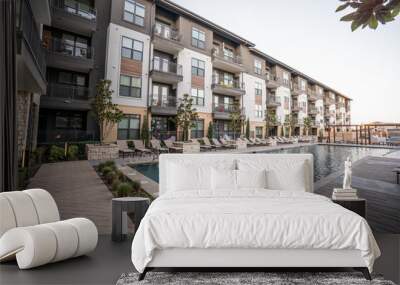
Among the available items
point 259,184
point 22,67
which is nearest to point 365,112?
point 259,184

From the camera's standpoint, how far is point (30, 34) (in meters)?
4.01

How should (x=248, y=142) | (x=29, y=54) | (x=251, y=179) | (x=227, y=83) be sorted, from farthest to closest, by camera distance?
(x=227, y=83) < (x=248, y=142) < (x=29, y=54) < (x=251, y=179)

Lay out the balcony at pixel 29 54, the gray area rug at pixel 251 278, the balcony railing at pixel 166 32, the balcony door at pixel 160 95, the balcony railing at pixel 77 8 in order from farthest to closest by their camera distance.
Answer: the balcony railing at pixel 166 32
the balcony door at pixel 160 95
the balcony railing at pixel 77 8
the balcony at pixel 29 54
the gray area rug at pixel 251 278

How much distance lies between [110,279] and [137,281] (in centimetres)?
24

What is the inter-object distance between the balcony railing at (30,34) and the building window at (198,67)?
2.35 m

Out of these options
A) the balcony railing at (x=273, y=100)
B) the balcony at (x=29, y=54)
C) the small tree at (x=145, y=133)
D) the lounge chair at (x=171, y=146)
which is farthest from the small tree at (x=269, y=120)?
the balcony at (x=29, y=54)

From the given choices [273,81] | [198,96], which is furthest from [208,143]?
[273,81]

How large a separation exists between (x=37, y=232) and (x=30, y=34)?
295 cm

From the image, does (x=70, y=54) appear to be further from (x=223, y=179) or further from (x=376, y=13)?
(x=376, y=13)

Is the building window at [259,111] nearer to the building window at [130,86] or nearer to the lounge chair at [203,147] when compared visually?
the lounge chair at [203,147]

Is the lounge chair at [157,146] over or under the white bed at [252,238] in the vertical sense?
over

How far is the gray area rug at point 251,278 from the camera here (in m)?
2.25

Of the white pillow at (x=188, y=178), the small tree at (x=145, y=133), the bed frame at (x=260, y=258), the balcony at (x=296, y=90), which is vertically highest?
the balcony at (x=296, y=90)

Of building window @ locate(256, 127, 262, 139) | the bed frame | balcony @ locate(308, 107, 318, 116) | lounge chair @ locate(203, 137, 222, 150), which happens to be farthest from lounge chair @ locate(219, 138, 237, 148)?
the bed frame
